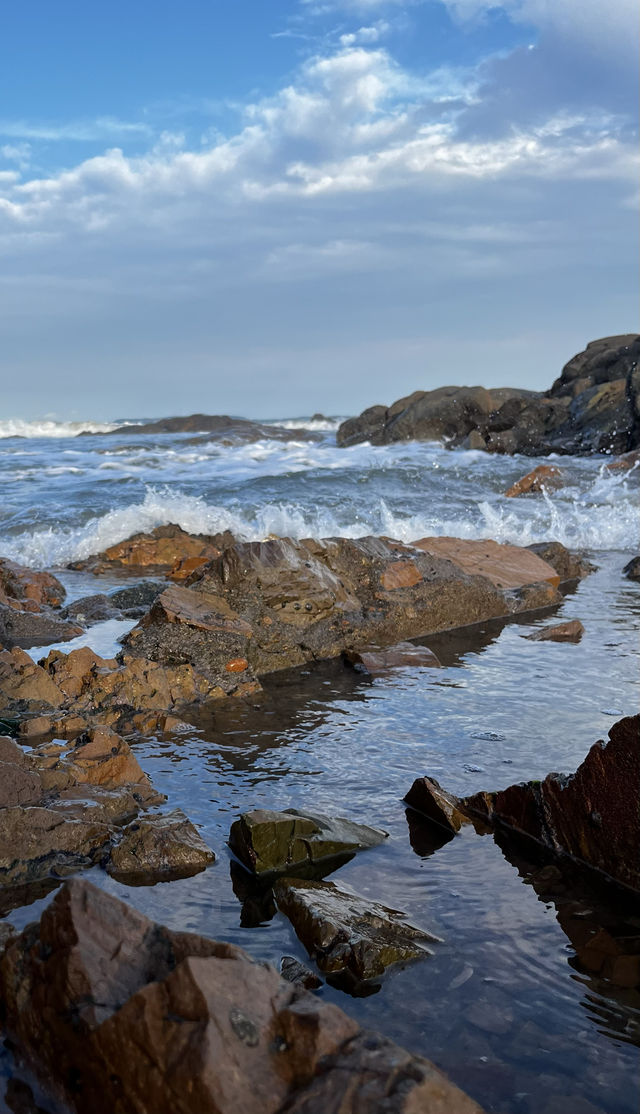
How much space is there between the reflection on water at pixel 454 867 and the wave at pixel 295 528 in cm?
484

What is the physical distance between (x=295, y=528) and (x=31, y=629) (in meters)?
4.53

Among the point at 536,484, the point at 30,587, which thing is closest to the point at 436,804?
the point at 30,587

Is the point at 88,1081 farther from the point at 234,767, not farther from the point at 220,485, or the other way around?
the point at 220,485

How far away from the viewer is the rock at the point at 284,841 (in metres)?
2.98

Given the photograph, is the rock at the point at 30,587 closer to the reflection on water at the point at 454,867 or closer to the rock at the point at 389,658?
the rock at the point at 389,658

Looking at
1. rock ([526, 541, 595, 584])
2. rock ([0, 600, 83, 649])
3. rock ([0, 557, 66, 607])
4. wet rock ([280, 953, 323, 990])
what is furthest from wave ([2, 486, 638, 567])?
wet rock ([280, 953, 323, 990])

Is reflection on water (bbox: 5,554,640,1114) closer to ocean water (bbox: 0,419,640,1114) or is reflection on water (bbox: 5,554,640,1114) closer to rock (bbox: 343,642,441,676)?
ocean water (bbox: 0,419,640,1114)

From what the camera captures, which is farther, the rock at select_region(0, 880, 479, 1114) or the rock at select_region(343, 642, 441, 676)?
the rock at select_region(343, 642, 441, 676)

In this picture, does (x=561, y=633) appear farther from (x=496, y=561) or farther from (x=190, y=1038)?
(x=190, y=1038)

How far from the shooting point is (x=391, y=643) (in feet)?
20.4

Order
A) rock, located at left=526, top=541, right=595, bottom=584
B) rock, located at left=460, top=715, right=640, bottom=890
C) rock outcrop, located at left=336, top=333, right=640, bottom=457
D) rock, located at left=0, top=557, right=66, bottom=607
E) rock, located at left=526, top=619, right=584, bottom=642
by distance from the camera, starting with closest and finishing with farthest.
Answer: rock, located at left=460, top=715, right=640, bottom=890, rock, located at left=526, top=619, right=584, bottom=642, rock, located at left=0, top=557, right=66, bottom=607, rock, located at left=526, top=541, right=595, bottom=584, rock outcrop, located at left=336, top=333, right=640, bottom=457

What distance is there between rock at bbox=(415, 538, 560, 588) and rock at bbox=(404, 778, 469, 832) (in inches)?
146

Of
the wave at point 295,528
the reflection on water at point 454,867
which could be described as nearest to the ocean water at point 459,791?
the reflection on water at point 454,867

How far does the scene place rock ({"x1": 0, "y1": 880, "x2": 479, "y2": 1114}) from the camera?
1.50m
